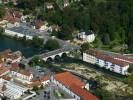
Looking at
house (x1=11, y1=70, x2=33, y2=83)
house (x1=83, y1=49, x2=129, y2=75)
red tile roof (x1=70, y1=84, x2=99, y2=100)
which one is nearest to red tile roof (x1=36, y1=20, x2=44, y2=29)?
house (x1=83, y1=49, x2=129, y2=75)

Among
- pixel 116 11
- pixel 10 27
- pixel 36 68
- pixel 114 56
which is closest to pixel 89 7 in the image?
pixel 116 11

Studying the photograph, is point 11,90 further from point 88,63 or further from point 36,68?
point 88,63

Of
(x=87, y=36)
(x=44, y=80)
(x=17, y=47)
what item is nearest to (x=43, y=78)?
(x=44, y=80)

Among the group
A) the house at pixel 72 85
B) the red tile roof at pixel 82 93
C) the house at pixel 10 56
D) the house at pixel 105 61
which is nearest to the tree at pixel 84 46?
the house at pixel 105 61

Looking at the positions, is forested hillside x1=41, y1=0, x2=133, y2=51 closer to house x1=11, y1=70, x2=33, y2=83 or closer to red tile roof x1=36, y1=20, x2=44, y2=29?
red tile roof x1=36, y1=20, x2=44, y2=29

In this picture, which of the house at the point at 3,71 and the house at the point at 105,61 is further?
the house at the point at 105,61

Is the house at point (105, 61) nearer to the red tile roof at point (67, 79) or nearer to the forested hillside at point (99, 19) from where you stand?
the forested hillside at point (99, 19)

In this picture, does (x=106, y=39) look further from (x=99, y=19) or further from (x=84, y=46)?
(x=84, y=46)
